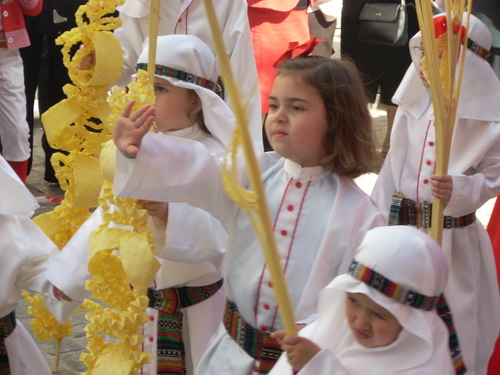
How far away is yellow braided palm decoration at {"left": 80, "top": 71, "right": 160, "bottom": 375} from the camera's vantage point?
2373 mm

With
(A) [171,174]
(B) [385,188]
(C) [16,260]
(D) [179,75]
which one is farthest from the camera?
(B) [385,188]

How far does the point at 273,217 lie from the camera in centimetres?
253

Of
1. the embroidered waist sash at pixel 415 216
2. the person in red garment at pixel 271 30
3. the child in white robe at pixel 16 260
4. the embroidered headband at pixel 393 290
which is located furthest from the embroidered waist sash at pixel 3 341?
the person in red garment at pixel 271 30

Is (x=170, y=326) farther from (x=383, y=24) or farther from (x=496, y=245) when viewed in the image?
(x=383, y=24)

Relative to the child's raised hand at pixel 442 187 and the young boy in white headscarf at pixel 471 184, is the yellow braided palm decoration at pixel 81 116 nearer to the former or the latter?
the child's raised hand at pixel 442 187

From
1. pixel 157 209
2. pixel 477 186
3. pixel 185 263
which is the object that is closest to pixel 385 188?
pixel 477 186

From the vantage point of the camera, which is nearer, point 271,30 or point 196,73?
point 196,73

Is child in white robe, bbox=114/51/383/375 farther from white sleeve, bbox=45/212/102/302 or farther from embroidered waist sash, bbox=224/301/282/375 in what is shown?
white sleeve, bbox=45/212/102/302

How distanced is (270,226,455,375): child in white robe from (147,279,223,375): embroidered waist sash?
82 cm

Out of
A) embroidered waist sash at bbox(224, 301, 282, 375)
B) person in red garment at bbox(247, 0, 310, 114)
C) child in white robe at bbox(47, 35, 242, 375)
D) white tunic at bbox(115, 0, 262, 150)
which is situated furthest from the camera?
person in red garment at bbox(247, 0, 310, 114)

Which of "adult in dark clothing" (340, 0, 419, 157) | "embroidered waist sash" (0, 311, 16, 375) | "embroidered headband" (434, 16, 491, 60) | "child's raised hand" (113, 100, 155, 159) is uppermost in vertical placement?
"child's raised hand" (113, 100, 155, 159)

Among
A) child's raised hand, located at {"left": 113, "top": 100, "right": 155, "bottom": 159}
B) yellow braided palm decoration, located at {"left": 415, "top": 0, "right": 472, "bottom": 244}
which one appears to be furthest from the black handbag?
child's raised hand, located at {"left": 113, "top": 100, "right": 155, "bottom": 159}

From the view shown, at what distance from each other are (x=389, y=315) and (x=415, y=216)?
66.3 inches

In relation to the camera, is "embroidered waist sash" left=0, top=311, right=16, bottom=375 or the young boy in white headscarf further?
the young boy in white headscarf
